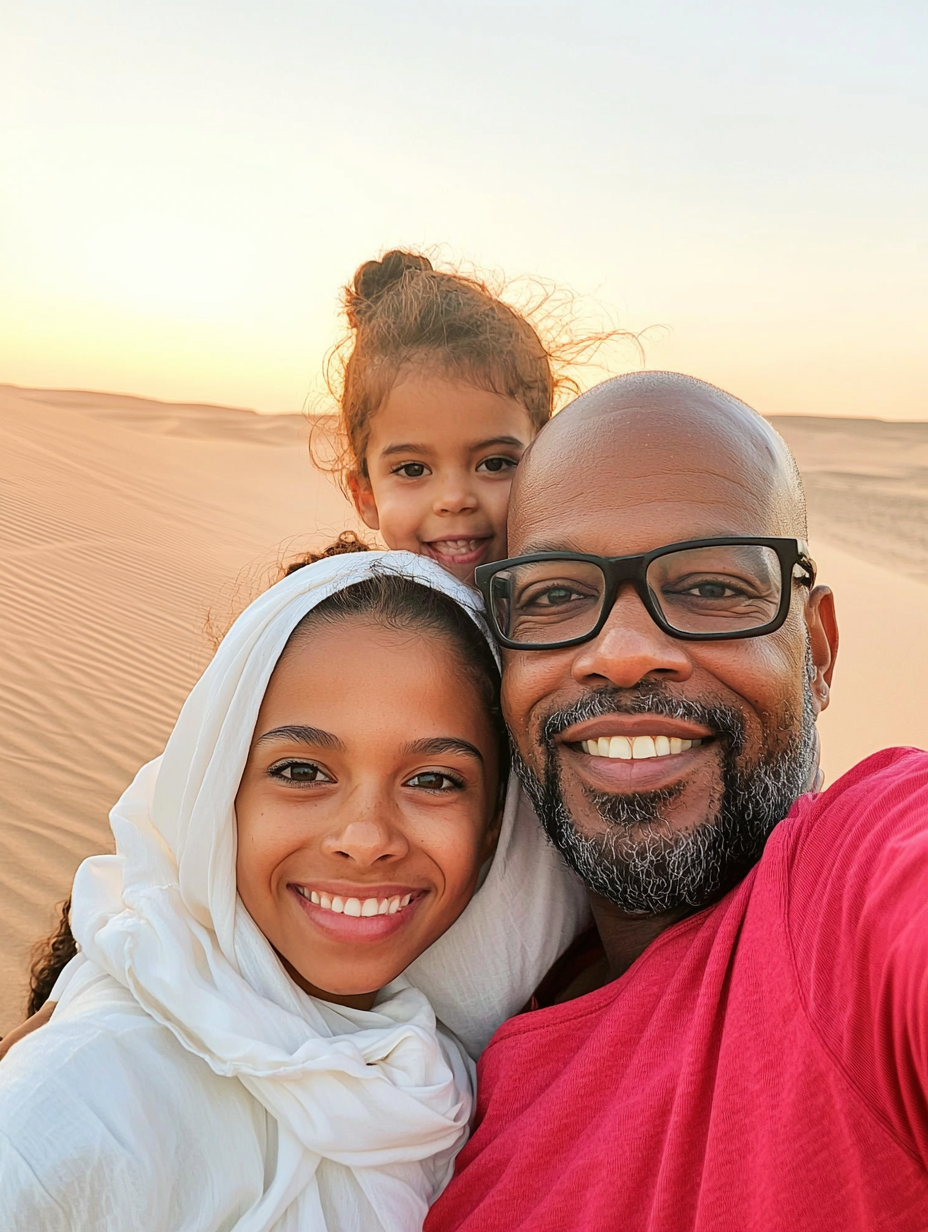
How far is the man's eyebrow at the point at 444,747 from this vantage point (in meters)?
2.16

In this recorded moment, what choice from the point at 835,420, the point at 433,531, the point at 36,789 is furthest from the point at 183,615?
the point at 835,420

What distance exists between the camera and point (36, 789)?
605cm

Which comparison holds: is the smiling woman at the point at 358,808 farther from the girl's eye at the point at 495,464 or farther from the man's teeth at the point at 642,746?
the girl's eye at the point at 495,464

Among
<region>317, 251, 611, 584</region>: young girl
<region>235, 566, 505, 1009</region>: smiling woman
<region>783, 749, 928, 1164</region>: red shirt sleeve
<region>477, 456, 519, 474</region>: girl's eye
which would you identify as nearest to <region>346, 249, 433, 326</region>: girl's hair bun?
<region>317, 251, 611, 584</region>: young girl

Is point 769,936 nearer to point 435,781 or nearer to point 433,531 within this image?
point 435,781

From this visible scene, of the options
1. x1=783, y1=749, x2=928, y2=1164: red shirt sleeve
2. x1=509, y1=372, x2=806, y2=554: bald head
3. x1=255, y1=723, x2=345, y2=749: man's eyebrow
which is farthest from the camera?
x1=509, y1=372, x2=806, y2=554: bald head

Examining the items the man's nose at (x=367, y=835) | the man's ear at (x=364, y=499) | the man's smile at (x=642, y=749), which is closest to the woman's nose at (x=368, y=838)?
the man's nose at (x=367, y=835)

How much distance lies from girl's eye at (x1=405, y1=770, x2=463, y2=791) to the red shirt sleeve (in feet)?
2.75

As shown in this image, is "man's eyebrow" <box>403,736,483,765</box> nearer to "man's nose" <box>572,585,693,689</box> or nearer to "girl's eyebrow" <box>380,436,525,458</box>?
"man's nose" <box>572,585,693,689</box>

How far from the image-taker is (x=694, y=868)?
204 centimetres

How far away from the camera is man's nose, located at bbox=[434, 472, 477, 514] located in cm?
380

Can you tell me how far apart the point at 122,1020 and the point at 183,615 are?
9832 millimetres

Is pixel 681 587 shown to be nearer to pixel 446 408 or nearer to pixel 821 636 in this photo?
pixel 821 636

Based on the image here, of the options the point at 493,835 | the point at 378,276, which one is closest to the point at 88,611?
the point at 378,276
